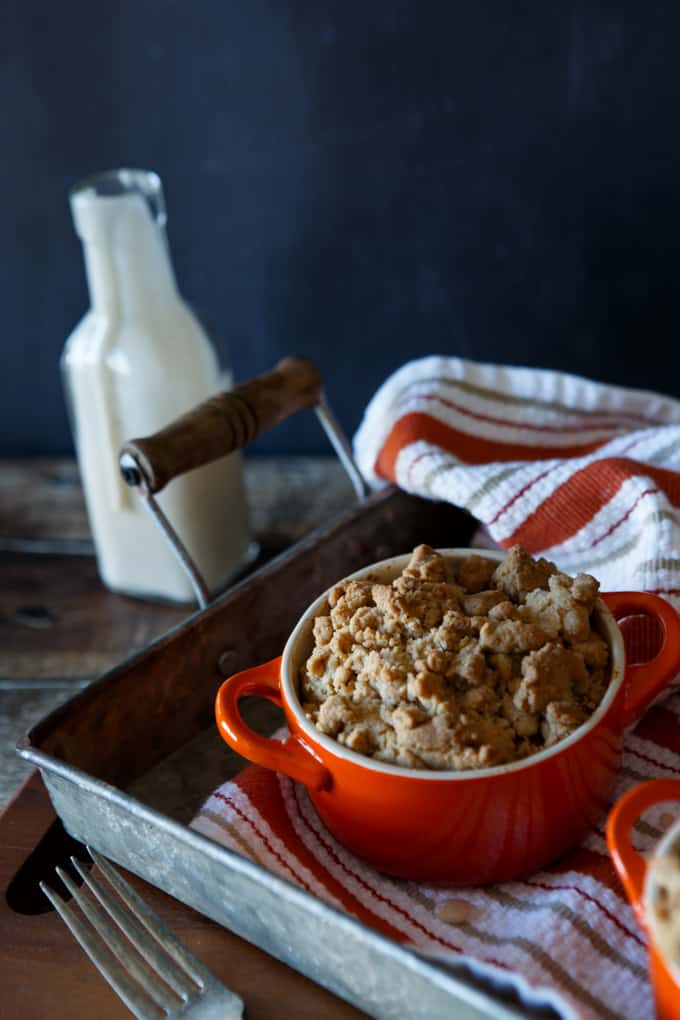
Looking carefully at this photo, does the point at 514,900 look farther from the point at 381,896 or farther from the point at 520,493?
the point at 520,493

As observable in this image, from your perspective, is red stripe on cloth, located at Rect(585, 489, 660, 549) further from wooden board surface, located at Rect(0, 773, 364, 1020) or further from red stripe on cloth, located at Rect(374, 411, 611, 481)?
wooden board surface, located at Rect(0, 773, 364, 1020)

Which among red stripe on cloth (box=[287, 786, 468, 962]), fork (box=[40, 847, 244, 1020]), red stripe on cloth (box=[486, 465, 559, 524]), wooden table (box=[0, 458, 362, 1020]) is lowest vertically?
wooden table (box=[0, 458, 362, 1020])

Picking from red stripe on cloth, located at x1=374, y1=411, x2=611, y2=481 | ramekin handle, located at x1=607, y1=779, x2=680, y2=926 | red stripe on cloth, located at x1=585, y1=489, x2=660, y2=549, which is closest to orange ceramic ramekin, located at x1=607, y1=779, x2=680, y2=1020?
ramekin handle, located at x1=607, y1=779, x2=680, y2=926

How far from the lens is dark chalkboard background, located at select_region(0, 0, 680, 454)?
0.80 meters

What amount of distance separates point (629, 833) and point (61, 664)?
0.45 meters

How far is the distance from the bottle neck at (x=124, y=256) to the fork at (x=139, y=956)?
1.27 feet

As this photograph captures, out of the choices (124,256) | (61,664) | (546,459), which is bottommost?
(61,664)

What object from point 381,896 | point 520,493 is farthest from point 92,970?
point 520,493

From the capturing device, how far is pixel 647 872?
36cm

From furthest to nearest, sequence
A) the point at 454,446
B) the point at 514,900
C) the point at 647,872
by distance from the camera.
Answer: the point at 454,446 < the point at 514,900 < the point at 647,872

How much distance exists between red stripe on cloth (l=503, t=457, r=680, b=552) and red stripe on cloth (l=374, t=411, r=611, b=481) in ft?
0.29

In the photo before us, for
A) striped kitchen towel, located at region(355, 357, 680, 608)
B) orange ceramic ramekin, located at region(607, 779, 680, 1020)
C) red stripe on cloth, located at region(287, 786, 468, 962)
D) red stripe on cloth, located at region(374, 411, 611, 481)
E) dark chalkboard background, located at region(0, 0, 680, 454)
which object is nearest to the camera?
orange ceramic ramekin, located at region(607, 779, 680, 1020)

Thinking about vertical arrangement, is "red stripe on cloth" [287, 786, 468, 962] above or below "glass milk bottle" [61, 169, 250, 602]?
below

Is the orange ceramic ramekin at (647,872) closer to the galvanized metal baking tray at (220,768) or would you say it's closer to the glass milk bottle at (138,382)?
the galvanized metal baking tray at (220,768)
